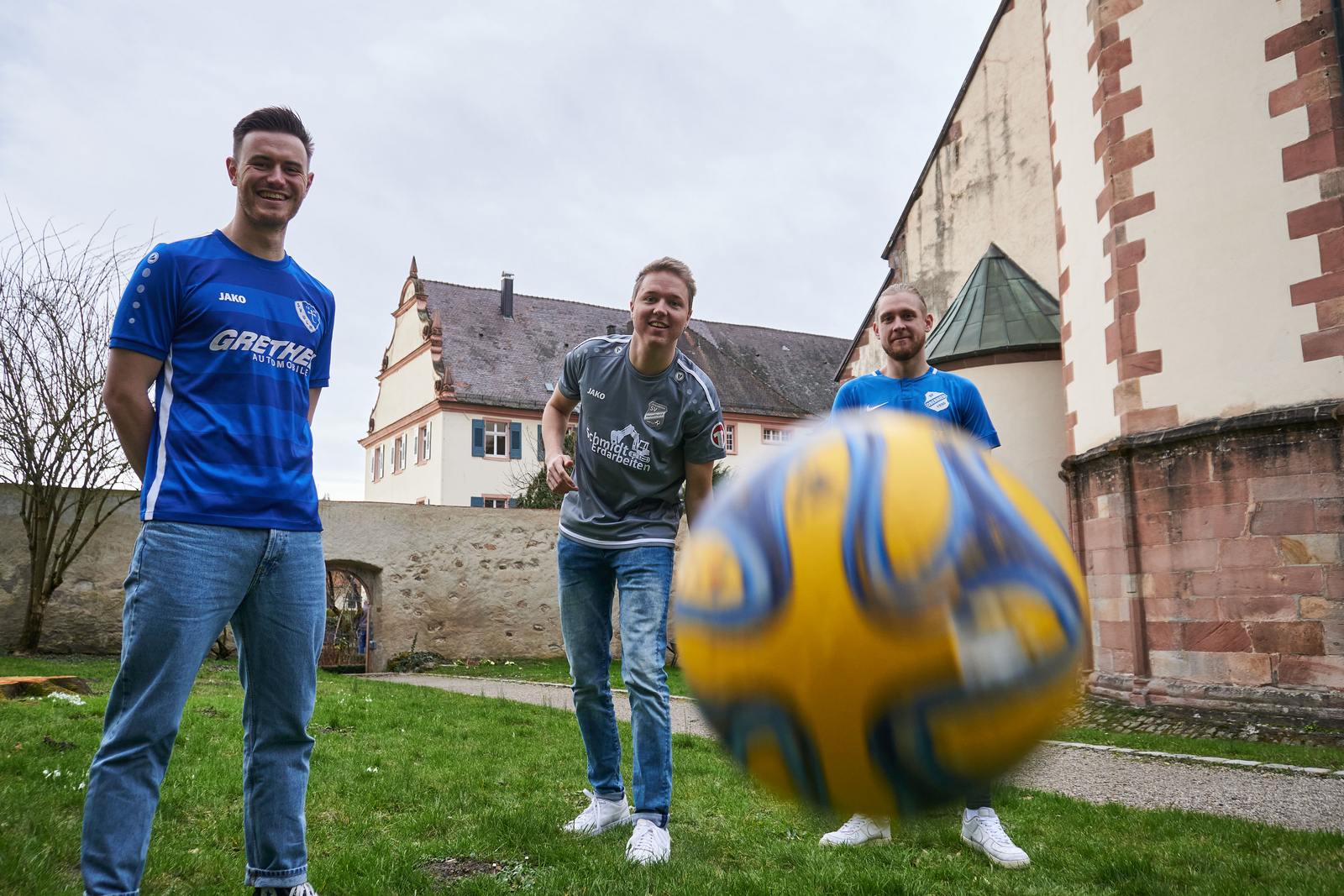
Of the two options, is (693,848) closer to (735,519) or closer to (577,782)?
(577,782)

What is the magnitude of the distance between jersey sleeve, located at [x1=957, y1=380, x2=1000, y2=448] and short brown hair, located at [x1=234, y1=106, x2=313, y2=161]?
2511 mm

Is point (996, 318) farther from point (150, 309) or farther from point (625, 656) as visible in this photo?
point (150, 309)

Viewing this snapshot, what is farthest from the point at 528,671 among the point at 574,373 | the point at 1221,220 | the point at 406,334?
the point at 406,334

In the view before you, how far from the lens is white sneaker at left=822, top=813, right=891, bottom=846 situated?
3766 millimetres

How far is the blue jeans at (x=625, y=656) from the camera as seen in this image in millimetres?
3529

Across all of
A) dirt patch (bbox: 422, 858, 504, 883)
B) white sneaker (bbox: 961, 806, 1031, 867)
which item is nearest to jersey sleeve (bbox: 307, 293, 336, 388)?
dirt patch (bbox: 422, 858, 504, 883)

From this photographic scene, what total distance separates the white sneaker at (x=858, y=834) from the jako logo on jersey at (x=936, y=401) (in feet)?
5.49

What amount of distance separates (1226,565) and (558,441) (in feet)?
23.7

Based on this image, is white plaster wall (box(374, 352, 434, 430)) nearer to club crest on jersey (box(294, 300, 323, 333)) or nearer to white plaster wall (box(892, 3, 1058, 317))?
white plaster wall (box(892, 3, 1058, 317))

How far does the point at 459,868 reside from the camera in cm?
335

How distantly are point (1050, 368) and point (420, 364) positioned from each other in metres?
27.9

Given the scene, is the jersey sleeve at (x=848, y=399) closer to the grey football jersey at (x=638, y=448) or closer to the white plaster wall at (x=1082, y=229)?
the grey football jersey at (x=638, y=448)

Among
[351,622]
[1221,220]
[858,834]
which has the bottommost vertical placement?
[351,622]

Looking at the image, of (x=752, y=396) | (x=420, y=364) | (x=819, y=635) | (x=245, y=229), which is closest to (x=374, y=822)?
(x=245, y=229)
